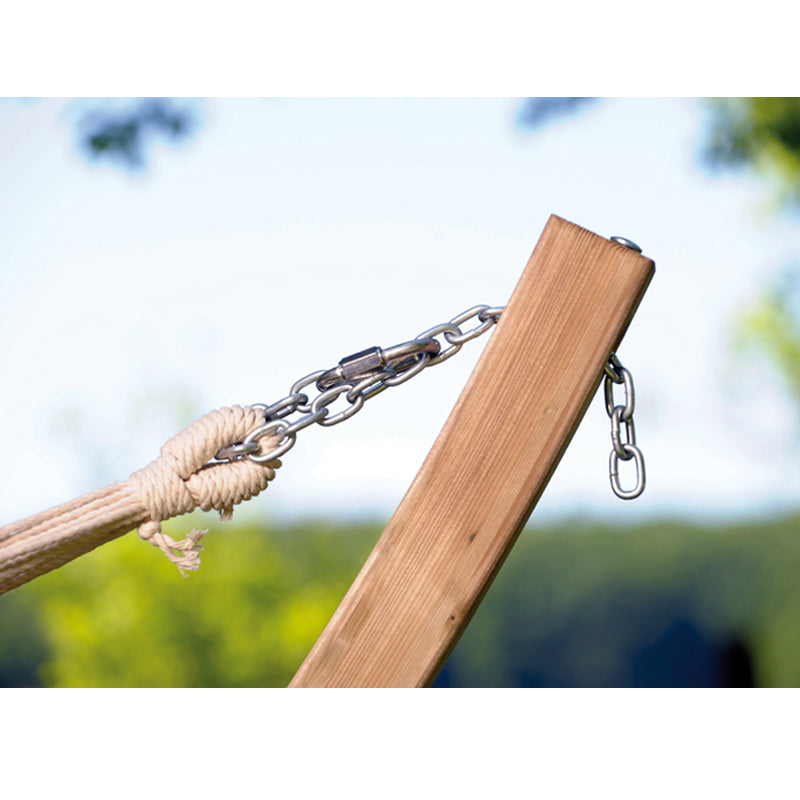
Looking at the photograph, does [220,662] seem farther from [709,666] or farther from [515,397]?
[515,397]

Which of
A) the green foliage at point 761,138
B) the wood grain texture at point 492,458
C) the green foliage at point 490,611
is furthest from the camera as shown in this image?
the green foliage at point 761,138

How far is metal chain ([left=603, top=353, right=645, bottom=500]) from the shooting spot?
2.61 ft

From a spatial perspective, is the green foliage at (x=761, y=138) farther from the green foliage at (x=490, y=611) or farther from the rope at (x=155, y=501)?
the rope at (x=155, y=501)

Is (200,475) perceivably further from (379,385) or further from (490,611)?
(490,611)

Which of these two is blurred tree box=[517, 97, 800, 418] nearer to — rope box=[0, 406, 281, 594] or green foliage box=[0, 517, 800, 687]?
green foliage box=[0, 517, 800, 687]

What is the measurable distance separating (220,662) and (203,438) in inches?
143

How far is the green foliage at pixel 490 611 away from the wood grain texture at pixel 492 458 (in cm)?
328

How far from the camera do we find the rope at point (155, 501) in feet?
2.58

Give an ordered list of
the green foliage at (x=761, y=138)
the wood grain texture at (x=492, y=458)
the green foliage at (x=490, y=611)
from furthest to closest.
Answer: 1. the green foliage at (x=761, y=138)
2. the green foliage at (x=490, y=611)
3. the wood grain texture at (x=492, y=458)

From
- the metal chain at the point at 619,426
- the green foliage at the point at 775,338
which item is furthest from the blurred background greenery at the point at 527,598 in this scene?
the metal chain at the point at 619,426

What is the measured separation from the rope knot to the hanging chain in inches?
0.5

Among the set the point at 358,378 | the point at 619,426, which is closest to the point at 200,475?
the point at 358,378

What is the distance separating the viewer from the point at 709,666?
155 inches

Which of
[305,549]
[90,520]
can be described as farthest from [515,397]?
[305,549]
